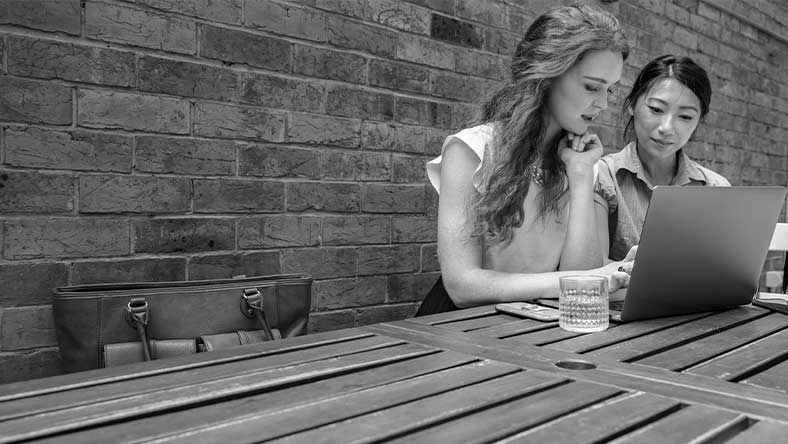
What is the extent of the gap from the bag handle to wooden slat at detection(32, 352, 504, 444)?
0.64 metres

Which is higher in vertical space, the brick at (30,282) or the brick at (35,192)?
the brick at (35,192)

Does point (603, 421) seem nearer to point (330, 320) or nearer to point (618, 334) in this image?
point (618, 334)

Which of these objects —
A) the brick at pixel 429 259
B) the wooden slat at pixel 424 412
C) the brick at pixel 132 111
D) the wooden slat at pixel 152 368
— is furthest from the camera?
the brick at pixel 429 259

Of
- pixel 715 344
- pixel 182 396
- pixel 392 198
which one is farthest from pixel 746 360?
pixel 392 198

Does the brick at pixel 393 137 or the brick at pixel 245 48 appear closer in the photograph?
the brick at pixel 245 48

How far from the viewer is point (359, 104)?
2229mm

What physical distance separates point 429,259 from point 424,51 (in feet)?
2.43

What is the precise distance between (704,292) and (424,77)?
4.42 feet

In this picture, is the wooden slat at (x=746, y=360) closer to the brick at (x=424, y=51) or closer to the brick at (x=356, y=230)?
the brick at (x=356, y=230)

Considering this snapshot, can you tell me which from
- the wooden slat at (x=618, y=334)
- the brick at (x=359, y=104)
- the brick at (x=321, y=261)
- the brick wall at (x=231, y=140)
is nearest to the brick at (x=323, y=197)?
the brick wall at (x=231, y=140)

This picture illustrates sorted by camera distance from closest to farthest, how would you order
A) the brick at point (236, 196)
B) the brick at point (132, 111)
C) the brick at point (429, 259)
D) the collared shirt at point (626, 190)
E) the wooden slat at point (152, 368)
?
the wooden slat at point (152, 368), the brick at point (132, 111), the brick at point (236, 196), the collared shirt at point (626, 190), the brick at point (429, 259)

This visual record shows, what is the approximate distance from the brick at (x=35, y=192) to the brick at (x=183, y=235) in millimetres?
182

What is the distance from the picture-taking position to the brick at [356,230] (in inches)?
85.4

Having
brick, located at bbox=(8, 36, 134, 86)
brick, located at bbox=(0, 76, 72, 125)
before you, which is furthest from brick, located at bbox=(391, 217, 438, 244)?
brick, located at bbox=(0, 76, 72, 125)
